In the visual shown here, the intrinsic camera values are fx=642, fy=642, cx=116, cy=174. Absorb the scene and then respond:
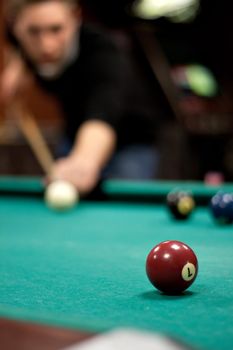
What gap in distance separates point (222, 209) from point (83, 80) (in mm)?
2300

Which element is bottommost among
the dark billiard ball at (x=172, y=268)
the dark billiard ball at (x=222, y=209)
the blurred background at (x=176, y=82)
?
the dark billiard ball at (x=172, y=268)

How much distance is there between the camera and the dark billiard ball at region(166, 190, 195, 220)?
2543 millimetres

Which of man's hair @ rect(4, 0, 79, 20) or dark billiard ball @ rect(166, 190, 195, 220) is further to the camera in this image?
man's hair @ rect(4, 0, 79, 20)

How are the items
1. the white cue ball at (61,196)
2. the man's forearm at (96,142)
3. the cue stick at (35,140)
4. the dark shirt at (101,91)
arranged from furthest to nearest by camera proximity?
1. the cue stick at (35,140)
2. the dark shirt at (101,91)
3. the man's forearm at (96,142)
4. the white cue ball at (61,196)

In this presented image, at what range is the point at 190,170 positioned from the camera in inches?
324

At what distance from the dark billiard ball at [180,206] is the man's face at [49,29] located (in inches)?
77.5

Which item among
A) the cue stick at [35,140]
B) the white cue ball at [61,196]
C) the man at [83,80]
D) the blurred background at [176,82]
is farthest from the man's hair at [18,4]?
the blurred background at [176,82]

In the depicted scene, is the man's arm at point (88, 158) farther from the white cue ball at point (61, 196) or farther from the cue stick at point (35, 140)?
the cue stick at point (35, 140)

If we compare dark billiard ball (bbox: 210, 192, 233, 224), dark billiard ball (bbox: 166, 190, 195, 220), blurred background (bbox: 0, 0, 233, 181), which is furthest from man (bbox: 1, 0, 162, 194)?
blurred background (bbox: 0, 0, 233, 181)

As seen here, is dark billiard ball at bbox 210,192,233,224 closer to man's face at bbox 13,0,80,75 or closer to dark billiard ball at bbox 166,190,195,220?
dark billiard ball at bbox 166,190,195,220

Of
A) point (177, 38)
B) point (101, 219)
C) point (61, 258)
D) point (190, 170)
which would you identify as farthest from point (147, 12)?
point (61, 258)

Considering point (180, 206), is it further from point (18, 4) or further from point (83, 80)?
point (18, 4)

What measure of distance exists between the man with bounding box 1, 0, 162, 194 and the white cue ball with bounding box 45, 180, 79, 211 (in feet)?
0.92

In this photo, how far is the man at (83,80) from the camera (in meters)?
3.92
